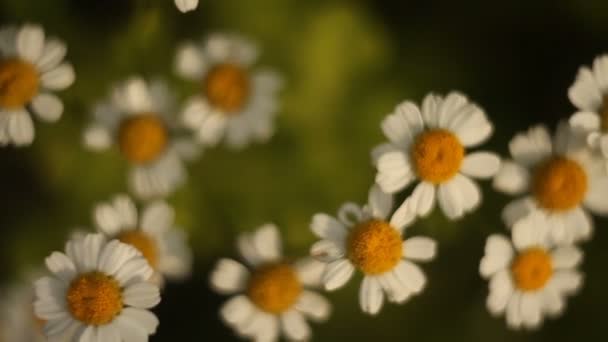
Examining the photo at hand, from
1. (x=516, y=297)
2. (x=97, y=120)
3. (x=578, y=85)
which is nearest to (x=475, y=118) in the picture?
(x=578, y=85)

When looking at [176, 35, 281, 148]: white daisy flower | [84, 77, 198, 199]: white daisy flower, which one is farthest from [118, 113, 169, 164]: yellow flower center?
[176, 35, 281, 148]: white daisy flower

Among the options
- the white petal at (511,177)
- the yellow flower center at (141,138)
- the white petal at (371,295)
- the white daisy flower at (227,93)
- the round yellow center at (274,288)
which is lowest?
the white petal at (371,295)

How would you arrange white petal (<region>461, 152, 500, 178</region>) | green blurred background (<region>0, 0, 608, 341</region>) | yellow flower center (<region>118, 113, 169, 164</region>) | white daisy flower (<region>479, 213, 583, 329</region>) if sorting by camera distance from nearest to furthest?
white petal (<region>461, 152, 500, 178</region>)
white daisy flower (<region>479, 213, 583, 329</region>)
yellow flower center (<region>118, 113, 169, 164</region>)
green blurred background (<region>0, 0, 608, 341</region>)

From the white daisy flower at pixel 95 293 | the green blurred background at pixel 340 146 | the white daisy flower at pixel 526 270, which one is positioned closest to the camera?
the white daisy flower at pixel 95 293

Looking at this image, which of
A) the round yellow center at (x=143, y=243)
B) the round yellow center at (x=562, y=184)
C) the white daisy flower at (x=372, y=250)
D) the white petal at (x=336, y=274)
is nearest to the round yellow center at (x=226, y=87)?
the round yellow center at (x=143, y=243)

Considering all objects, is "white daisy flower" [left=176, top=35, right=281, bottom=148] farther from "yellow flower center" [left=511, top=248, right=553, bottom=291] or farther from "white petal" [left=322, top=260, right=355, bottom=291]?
"yellow flower center" [left=511, top=248, right=553, bottom=291]

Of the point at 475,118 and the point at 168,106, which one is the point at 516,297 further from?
the point at 168,106

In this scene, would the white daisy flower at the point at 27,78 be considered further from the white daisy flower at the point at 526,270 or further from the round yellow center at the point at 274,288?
the white daisy flower at the point at 526,270

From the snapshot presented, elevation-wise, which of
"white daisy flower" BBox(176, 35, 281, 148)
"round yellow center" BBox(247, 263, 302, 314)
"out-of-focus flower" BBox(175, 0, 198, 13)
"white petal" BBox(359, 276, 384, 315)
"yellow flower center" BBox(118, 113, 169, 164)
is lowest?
"white petal" BBox(359, 276, 384, 315)
